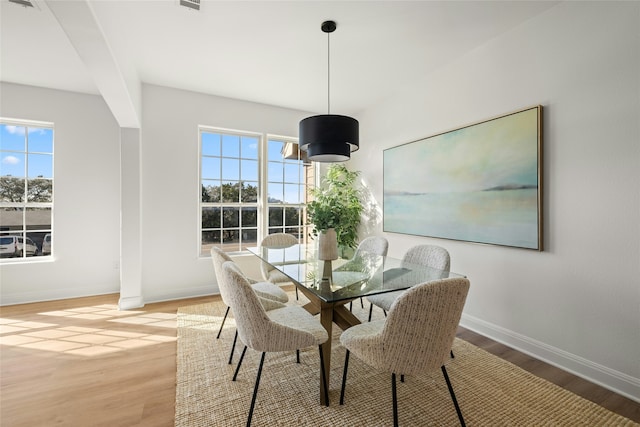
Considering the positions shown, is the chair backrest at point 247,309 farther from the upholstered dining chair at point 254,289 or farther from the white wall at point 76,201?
the white wall at point 76,201

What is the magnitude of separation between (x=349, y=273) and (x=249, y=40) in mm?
2293

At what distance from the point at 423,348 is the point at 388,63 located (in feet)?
9.35

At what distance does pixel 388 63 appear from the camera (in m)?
3.10

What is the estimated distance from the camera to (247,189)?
437 cm

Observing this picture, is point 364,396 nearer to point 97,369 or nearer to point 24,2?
point 97,369

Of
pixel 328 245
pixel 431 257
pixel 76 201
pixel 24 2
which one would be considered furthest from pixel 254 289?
pixel 76 201

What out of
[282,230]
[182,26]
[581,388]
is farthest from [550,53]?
[282,230]

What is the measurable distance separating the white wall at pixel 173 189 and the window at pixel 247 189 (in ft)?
0.62

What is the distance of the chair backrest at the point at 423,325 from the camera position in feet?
4.38

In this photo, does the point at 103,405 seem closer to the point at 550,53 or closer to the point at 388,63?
the point at 388,63

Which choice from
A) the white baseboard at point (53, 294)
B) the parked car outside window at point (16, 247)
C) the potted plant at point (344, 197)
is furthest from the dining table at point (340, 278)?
the parked car outside window at point (16, 247)

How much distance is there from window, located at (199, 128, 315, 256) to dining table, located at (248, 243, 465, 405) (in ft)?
5.35

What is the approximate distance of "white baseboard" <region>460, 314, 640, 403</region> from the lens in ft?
6.26

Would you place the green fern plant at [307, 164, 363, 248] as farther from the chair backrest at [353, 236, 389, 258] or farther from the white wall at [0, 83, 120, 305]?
the white wall at [0, 83, 120, 305]
